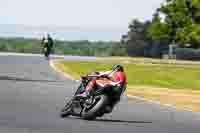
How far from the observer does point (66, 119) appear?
60.5ft

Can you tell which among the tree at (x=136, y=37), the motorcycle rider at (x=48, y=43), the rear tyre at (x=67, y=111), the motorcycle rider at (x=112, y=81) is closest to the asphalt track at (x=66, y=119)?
the rear tyre at (x=67, y=111)

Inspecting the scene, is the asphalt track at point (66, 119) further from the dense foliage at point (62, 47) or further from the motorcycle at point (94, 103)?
the dense foliage at point (62, 47)

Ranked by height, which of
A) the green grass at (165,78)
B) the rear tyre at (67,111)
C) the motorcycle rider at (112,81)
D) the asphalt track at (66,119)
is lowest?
the green grass at (165,78)

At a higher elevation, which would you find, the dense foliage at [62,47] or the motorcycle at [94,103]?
the motorcycle at [94,103]

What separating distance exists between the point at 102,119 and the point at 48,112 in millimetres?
2122

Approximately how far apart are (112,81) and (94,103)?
64 cm

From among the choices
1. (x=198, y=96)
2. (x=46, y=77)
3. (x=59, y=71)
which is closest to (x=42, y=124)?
(x=198, y=96)

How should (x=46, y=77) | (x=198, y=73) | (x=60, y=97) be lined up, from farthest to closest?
(x=198, y=73) < (x=46, y=77) < (x=60, y=97)

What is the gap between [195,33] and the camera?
7981cm

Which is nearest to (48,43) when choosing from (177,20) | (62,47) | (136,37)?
(177,20)

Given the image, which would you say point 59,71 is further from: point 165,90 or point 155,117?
point 155,117

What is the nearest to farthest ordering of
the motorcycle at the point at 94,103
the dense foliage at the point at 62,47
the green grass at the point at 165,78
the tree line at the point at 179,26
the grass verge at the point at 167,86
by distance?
the motorcycle at the point at 94,103
the grass verge at the point at 167,86
the green grass at the point at 165,78
the tree line at the point at 179,26
the dense foliage at the point at 62,47

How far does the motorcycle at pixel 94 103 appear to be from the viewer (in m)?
18.0

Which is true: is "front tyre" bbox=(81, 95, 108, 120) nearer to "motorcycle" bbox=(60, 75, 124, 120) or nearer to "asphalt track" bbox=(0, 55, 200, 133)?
"motorcycle" bbox=(60, 75, 124, 120)
